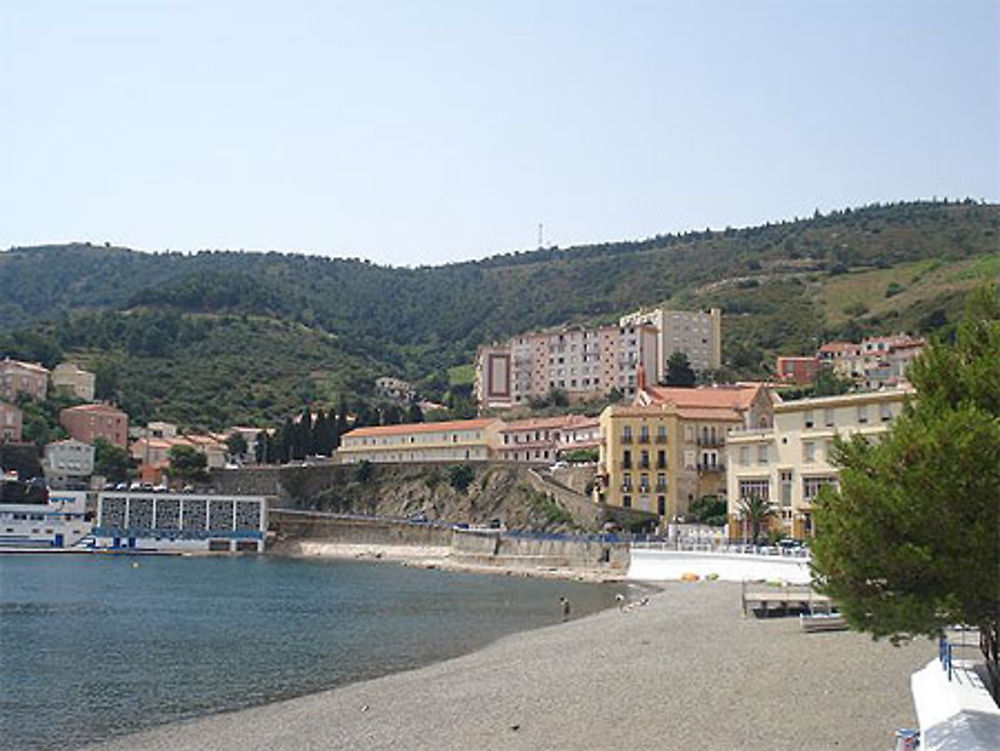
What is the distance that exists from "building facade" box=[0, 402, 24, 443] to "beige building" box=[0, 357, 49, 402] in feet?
28.8

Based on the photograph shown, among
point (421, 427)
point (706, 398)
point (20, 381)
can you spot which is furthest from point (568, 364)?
point (20, 381)

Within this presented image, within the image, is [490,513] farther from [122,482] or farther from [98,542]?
[122,482]

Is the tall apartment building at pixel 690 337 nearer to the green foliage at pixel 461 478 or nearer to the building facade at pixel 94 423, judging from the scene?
the green foliage at pixel 461 478

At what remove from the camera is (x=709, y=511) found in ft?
226

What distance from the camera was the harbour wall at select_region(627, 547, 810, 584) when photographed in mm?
45934

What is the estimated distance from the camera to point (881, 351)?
11306 cm

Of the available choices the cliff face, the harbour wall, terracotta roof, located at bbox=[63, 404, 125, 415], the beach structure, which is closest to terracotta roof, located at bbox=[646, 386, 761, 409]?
the cliff face

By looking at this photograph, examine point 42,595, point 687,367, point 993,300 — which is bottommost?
point 42,595

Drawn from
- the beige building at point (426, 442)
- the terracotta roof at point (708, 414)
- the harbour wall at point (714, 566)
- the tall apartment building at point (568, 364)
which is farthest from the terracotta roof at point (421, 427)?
the harbour wall at point (714, 566)

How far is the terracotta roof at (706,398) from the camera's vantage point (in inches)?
2978

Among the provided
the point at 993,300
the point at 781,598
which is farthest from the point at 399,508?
the point at 993,300

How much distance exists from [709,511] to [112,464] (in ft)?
232

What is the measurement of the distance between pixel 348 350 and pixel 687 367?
9621cm

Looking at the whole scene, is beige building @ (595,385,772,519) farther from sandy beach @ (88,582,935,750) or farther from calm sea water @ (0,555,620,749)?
sandy beach @ (88,582,935,750)
